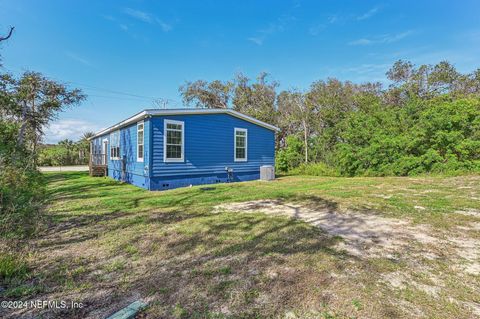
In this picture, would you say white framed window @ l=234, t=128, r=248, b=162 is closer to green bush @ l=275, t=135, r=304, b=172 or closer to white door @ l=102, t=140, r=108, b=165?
green bush @ l=275, t=135, r=304, b=172

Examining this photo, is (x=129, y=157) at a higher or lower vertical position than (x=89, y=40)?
lower

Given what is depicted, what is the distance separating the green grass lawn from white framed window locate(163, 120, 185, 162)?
181 inches

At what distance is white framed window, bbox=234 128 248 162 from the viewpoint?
1113cm

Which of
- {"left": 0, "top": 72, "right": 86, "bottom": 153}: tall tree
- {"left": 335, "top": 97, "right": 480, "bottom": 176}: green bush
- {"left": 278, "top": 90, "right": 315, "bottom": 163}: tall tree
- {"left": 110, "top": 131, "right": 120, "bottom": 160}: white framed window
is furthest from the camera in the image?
{"left": 278, "top": 90, "right": 315, "bottom": 163}: tall tree

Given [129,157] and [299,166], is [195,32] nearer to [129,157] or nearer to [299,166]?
[129,157]

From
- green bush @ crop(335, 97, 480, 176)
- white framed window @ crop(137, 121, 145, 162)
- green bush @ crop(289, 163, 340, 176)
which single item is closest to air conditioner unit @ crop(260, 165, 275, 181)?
green bush @ crop(289, 163, 340, 176)

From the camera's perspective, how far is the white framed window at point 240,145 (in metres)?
11.1

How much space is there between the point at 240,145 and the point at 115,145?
697 centimetres

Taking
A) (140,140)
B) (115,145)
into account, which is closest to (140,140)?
(140,140)

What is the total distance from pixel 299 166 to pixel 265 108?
→ 25.9 feet

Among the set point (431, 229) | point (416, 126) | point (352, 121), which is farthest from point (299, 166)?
point (431, 229)

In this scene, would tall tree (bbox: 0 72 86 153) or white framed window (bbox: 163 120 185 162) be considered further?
tall tree (bbox: 0 72 86 153)

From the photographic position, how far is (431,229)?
3672 mm

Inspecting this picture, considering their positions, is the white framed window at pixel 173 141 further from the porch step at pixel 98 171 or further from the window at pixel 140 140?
the porch step at pixel 98 171
